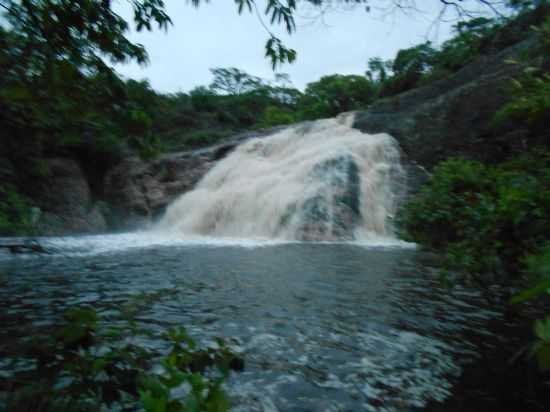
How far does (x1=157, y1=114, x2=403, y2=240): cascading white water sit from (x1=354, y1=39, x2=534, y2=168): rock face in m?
0.86

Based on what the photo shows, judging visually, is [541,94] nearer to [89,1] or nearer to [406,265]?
[406,265]

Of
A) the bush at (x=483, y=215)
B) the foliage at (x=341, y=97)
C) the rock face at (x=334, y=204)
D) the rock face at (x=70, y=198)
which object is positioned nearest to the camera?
the bush at (x=483, y=215)

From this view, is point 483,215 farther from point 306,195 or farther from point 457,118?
point 457,118

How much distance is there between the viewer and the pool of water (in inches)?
96.9

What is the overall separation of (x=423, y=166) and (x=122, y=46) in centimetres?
1305

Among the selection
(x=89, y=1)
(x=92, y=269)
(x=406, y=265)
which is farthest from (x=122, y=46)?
(x=406, y=265)

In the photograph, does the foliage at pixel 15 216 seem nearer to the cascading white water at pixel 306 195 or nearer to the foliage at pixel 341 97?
the cascading white water at pixel 306 195

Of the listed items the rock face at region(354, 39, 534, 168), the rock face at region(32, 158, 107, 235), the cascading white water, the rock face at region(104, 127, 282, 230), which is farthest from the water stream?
the rock face at region(104, 127, 282, 230)

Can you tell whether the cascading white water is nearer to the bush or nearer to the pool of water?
the pool of water

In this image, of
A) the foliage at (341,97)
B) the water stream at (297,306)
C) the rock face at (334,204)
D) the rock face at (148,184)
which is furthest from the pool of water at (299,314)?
the foliage at (341,97)

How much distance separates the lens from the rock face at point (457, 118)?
→ 1245 cm

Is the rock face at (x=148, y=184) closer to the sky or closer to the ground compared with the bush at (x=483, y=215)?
closer to the sky

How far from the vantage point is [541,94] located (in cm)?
411

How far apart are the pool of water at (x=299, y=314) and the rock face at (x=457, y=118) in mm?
7316
